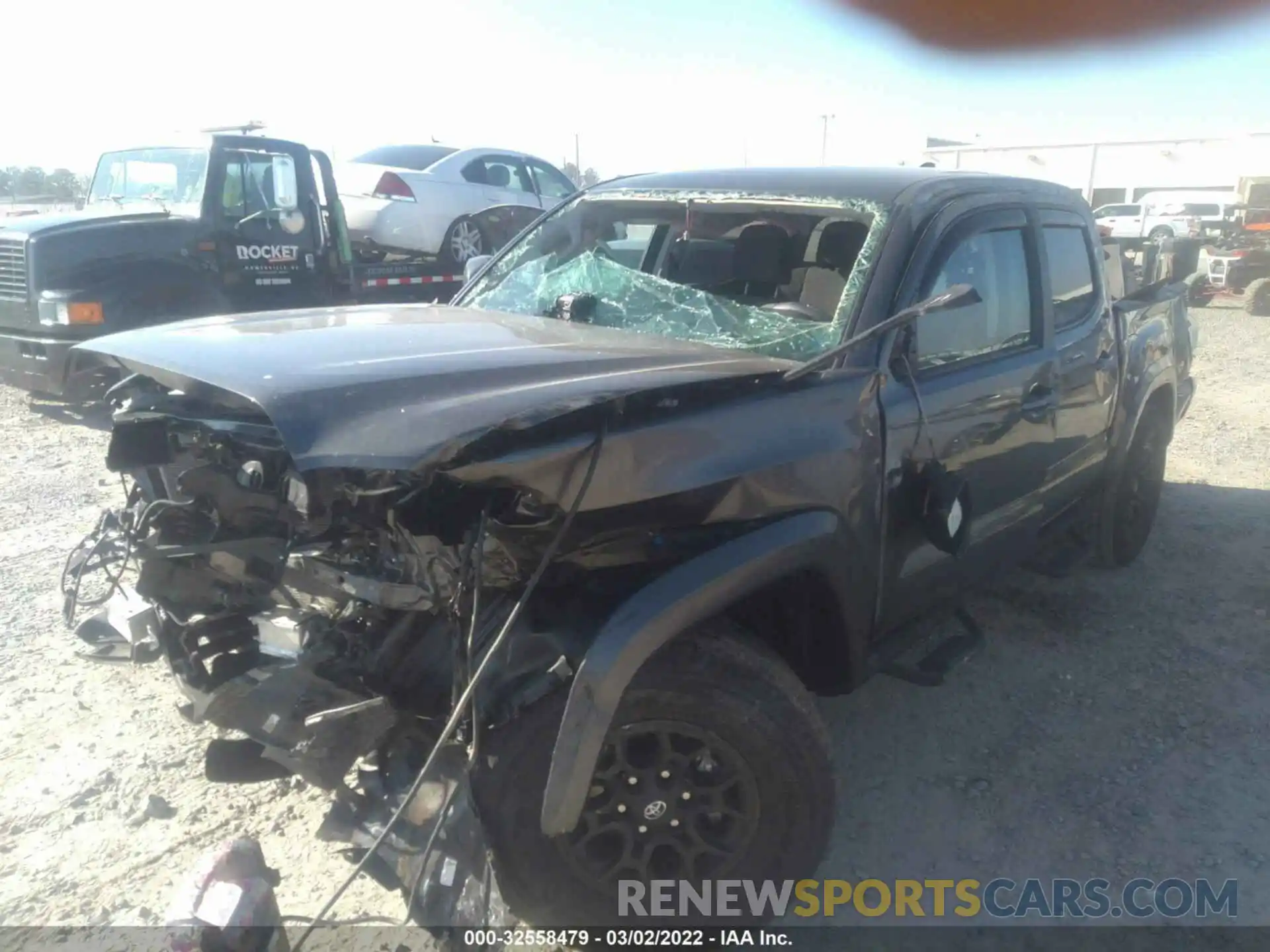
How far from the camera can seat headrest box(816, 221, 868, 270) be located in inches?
120

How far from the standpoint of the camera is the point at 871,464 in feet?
8.48

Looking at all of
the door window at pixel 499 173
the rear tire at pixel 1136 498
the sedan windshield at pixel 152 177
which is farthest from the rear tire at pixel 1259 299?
the sedan windshield at pixel 152 177

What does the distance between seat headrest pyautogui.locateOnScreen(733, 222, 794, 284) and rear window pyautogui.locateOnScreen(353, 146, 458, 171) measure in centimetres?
759

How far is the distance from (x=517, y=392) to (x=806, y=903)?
65.3 inches

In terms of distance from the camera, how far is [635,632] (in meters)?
1.98

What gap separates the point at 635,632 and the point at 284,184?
7.46 metres

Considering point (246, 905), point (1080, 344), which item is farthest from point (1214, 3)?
point (246, 905)

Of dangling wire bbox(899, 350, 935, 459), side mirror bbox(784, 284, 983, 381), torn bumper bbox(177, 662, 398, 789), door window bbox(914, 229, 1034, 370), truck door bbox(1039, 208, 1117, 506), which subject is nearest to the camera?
torn bumper bbox(177, 662, 398, 789)

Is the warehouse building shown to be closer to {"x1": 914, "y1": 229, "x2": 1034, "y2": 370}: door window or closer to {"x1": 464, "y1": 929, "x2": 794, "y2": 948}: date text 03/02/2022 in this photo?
{"x1": 914, "y1": 229, "x2": 1034, "y2": 370}: door window

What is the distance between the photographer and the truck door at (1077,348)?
Answer: 363 cm

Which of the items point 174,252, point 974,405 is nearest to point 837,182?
point 974,405

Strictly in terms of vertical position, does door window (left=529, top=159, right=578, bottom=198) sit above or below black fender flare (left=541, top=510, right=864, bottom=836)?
above

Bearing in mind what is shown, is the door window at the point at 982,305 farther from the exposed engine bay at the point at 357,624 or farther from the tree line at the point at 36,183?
the tree line at the point at 36,183

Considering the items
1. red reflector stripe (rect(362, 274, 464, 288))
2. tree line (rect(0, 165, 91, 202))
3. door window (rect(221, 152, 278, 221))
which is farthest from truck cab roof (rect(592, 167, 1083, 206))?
tree line (rect(0, 165, 91, 202))
